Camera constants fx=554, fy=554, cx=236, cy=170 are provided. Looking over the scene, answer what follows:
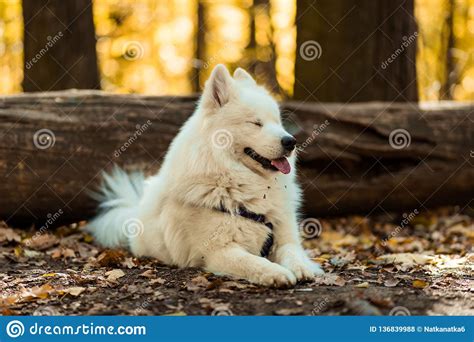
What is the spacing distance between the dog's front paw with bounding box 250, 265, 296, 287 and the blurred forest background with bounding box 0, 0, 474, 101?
34.6ft

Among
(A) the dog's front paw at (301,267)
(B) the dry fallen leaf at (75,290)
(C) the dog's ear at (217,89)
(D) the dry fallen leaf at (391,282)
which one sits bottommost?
(B) the dry fallen leaf at (75,290)

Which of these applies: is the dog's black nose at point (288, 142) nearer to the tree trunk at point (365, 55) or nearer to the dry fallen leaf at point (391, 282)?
the dry fallen leaf at point (391, 282)

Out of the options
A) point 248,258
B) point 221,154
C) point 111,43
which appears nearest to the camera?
point 248,258

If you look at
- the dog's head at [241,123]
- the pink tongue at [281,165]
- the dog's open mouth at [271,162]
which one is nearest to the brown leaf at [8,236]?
the dog's head at [241,123]

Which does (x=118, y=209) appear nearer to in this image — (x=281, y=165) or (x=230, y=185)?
(x=230, y=185)

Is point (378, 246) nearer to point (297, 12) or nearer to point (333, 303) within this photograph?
point (333, 303)

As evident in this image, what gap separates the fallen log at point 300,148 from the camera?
21.0 ft

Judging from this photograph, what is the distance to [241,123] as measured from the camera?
457 cm

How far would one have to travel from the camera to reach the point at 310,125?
23.0 ft

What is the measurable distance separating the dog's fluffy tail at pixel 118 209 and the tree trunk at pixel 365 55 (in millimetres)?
3212

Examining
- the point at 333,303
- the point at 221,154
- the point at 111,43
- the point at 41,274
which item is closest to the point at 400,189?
the point at 221,154

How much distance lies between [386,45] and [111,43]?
1119 cm

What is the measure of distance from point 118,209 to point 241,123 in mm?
2120

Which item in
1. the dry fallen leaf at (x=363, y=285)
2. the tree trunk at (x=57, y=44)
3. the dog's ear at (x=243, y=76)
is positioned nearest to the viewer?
the dry fallen leaf at (x=363, y=285)
